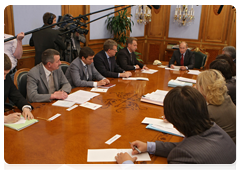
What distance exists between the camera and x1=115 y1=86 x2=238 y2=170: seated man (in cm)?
101

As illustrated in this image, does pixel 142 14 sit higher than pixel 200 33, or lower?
higher

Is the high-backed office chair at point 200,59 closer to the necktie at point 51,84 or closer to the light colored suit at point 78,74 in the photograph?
the light colored suit at point 78,74

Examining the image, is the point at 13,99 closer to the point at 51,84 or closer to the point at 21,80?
the point at 21,80

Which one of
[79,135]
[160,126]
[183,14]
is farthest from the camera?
[183,14]

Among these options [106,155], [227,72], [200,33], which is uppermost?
[200,33]

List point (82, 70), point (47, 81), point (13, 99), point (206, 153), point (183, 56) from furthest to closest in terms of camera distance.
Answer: point (183, 56) < point (82, 70) < point (47, 81) < point (13, 99) < point (206, 153)

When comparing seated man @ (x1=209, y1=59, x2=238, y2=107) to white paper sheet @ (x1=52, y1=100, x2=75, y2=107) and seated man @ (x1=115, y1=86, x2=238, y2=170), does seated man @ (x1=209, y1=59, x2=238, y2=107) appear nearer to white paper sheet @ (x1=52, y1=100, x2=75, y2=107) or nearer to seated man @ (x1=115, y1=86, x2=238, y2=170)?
seated man @ (x1=115, y1=86, x2=238, y2=170)

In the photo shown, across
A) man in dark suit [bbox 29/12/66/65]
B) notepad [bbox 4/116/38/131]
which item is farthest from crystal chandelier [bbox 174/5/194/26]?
notepad [bbox 4/116/38/131]

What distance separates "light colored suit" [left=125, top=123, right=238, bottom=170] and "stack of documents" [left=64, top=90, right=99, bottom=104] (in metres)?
1.41

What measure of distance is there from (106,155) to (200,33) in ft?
22.8

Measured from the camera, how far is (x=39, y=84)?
2521 mm

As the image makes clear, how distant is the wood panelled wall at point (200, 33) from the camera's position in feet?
20.1

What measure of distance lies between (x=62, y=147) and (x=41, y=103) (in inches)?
36.6

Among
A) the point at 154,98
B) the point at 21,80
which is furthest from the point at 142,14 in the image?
the point at 21,80
